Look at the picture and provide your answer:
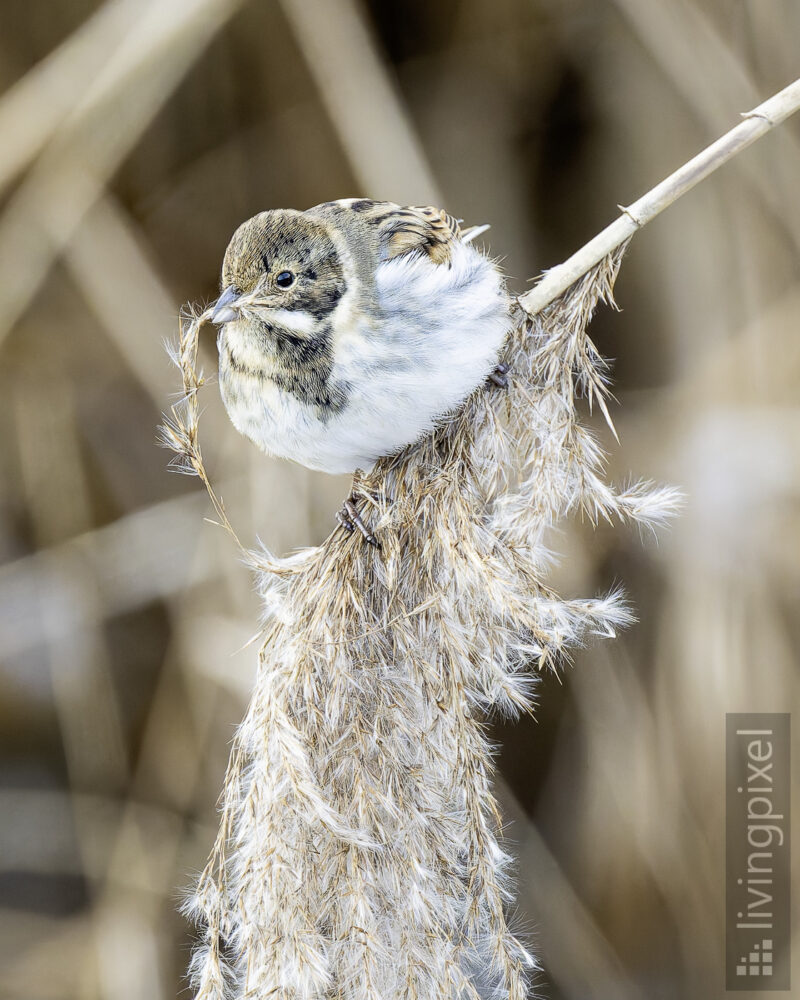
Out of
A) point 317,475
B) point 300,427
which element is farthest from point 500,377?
point 317,475

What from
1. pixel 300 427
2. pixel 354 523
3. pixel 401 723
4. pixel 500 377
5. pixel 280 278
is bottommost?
pixel 401 723

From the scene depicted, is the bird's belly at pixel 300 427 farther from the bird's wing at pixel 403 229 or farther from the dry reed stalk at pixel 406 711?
the bird's wing at pixel 403 229

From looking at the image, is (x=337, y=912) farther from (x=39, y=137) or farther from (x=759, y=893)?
(x=39, y=137)

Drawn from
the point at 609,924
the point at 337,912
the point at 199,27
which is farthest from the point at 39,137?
the point at 609,924

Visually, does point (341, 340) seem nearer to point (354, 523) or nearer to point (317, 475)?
point (354, 523)

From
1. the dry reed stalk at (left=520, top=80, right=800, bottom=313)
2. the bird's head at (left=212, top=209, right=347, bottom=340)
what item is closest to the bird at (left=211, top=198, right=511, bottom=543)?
the bird's head at (left=212, top=209, right=347, bottom=340)

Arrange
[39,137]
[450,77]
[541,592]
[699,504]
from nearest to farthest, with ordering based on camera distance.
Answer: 1. [541,592]
2. [39,137]
3. [699,504]
4. [450,77]

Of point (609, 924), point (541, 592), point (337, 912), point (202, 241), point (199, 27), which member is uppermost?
point (199, 27)
